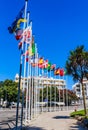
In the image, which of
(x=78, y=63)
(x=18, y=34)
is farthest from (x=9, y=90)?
(x=18, y=34)

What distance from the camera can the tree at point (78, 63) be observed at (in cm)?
3331

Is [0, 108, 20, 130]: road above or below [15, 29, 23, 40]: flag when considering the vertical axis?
below

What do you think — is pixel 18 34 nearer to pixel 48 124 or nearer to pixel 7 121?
pixel 48 124

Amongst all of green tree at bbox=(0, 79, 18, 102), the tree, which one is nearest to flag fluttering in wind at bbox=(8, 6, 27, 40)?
the tree

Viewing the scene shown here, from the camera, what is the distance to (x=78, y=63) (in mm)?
33812

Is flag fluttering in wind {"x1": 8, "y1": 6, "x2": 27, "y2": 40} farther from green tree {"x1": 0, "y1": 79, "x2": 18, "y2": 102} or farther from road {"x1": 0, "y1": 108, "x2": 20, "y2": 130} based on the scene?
green tree {"x1": 0, "y1": 79, "x2": 18, "y2": 102}

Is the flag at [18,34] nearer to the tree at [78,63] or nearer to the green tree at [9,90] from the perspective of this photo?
the tree at [78,63]

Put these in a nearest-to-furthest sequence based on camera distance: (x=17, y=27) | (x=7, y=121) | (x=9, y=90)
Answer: (x=17, y=27) < (x=7, y=121) < (x=9, y=90)

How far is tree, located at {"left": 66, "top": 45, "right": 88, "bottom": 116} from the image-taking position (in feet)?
109

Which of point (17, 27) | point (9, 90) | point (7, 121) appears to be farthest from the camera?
point (9, 90)

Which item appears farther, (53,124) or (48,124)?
(48,124)

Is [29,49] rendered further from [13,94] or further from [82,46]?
[13,94]

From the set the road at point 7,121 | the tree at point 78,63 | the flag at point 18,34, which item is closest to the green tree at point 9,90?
the road at point 7,121

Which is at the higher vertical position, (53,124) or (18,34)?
(18,34)
